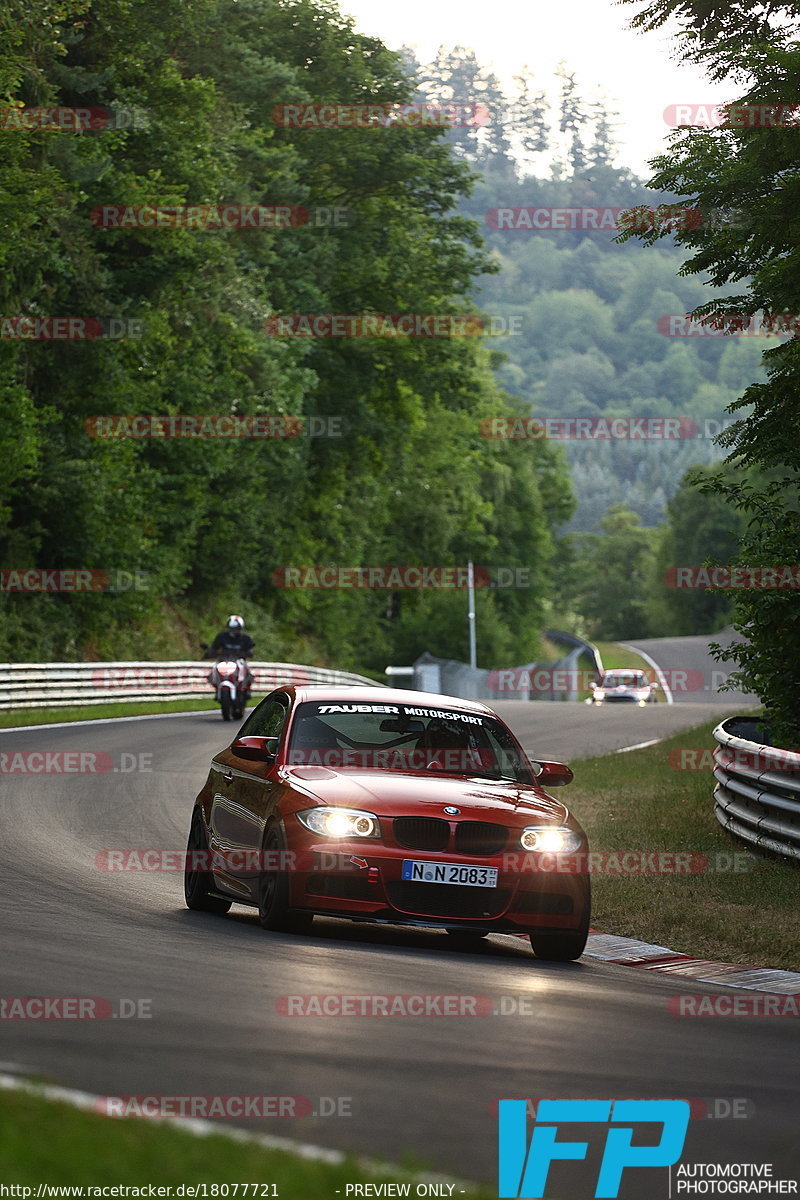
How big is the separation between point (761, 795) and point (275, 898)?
481cm

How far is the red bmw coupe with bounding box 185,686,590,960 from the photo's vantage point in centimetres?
946

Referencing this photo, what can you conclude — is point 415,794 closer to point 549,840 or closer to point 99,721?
point 549,840

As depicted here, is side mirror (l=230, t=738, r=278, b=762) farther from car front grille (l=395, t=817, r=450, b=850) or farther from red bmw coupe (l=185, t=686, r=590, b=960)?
car front grille (l=395, t=817, r=450, b=850)

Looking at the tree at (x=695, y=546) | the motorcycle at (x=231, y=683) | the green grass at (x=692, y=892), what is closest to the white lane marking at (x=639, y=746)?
the motorcycle at (x=231, y=683)

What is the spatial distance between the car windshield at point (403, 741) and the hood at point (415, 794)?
27 centimetres

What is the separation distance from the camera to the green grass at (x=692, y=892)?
34.5ft

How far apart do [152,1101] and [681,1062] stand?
2.28 metres

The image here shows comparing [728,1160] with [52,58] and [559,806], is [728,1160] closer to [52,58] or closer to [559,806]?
[559,806]

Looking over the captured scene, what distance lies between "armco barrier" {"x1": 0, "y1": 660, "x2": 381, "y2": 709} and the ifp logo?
79.7 feet

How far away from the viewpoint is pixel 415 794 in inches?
386

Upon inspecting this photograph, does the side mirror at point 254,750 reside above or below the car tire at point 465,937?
above

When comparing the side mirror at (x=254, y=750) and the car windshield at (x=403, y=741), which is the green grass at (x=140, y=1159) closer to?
the side mirror at (x=254, y=750)

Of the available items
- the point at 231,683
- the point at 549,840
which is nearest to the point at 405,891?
the point at 549,840

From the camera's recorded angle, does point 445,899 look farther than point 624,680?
No
